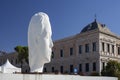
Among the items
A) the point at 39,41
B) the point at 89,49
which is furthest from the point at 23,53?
the point at 39,41

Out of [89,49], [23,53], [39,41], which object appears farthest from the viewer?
[23,53]

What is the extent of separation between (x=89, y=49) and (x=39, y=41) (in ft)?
85.2

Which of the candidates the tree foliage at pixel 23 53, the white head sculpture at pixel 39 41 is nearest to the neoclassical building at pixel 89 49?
the tree foliage at pixel 23 53

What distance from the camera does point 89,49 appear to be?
41.7 m

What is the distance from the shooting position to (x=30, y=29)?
54.9 ft

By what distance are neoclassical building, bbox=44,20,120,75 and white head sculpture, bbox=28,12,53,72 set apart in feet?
72.6

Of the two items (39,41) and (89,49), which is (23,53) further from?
(39,41)

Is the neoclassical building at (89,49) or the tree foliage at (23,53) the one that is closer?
the neoclassical building at (89,49)

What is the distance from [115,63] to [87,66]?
5.82 meters

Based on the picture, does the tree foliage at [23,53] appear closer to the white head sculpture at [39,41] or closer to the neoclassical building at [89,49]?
the neoclassical building at [89,49]

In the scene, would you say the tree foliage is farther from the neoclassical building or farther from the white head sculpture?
the white head sculpture

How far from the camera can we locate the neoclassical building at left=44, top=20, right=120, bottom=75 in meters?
40.5

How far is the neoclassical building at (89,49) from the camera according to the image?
133 ft

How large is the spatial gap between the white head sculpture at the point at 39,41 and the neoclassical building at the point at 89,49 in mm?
22138
